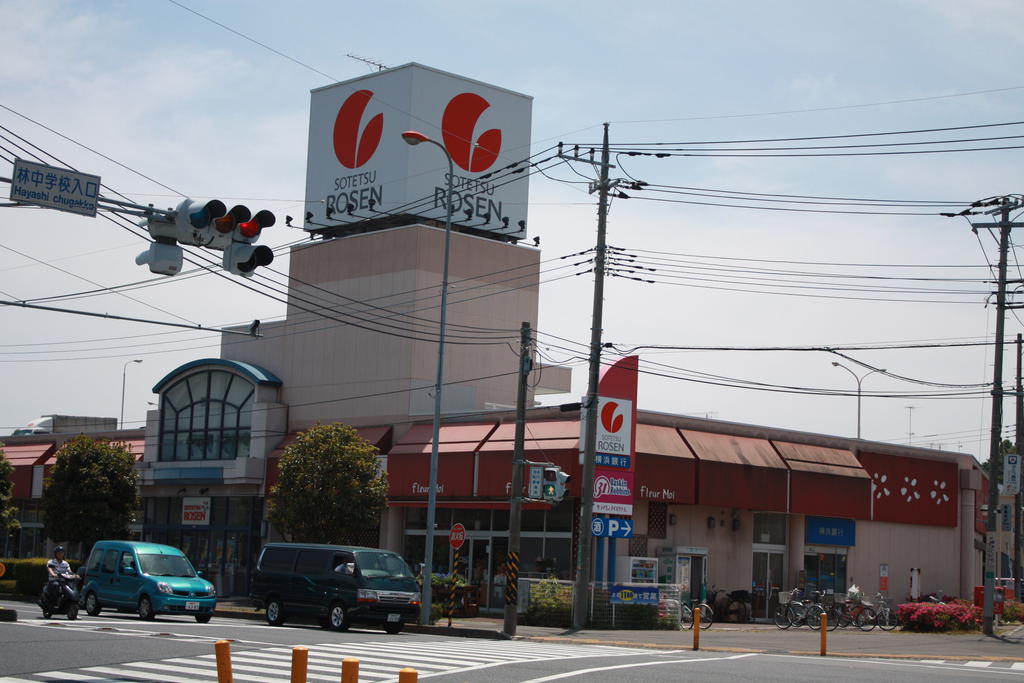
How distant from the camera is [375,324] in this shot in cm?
4469

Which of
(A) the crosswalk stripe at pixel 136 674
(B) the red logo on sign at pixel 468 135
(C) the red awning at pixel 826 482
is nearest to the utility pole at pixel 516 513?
(A) the crosswalk stripe at pixel 136 674

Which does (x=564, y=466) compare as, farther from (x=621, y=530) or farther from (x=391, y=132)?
(x=391, y=132)

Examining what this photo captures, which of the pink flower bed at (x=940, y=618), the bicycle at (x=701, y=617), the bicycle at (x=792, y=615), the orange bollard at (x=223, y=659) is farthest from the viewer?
the bicycle at (x=792, y=615)

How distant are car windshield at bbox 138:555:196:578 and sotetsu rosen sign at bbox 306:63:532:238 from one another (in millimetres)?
20274

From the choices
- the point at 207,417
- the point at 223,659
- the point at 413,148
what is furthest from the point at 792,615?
the point at 223,659

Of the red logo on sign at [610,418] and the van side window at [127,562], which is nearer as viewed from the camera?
the van side window at [127,562]

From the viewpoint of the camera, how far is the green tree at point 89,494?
44.7 meters

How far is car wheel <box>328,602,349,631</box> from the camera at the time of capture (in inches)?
1067

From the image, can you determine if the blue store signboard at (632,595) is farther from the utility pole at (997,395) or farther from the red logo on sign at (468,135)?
the red logo on sign at (468,135)

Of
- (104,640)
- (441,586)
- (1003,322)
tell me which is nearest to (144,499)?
(441,586)

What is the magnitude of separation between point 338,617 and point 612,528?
9.52m

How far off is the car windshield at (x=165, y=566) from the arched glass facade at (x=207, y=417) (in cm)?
1676

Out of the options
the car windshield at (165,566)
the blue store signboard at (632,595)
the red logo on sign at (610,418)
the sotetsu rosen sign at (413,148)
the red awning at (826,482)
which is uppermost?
the sotetsu rosen sign at (413,148)

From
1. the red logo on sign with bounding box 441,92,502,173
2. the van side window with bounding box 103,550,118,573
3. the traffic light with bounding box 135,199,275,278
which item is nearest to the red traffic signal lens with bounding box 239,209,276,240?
the traffic light with bounding box 135,199,275,278
